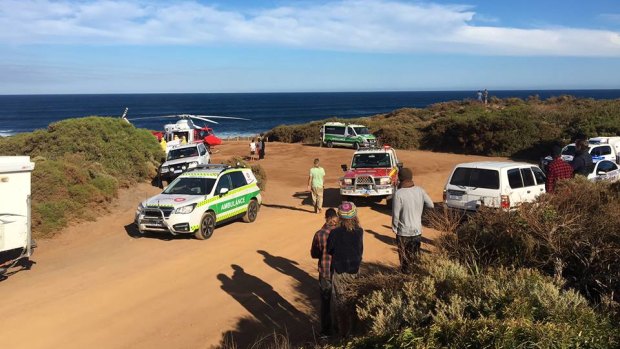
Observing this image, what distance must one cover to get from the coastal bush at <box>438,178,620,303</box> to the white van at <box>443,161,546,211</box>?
3782mm

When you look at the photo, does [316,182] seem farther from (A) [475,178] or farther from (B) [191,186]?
(A) [475,178]

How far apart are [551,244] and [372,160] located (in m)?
11.2

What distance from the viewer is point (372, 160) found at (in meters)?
17.3

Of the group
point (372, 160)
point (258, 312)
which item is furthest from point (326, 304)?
point (372, 160)

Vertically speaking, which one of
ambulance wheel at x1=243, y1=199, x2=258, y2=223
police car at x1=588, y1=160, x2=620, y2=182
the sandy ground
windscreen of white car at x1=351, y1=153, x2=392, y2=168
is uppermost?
windscreen of white car at x1=351, y1=153, x2=392, y2=168

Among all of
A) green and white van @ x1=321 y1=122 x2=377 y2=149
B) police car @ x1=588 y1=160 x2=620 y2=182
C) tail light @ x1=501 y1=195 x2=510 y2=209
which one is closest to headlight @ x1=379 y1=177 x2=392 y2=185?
tail light @ x1=501 y1=195 x2=510 y2=209

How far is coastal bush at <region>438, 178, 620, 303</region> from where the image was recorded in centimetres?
564

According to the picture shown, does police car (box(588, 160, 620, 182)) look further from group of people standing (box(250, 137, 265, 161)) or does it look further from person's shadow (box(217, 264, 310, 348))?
group of people standing (box(250, 137, 265, 161))

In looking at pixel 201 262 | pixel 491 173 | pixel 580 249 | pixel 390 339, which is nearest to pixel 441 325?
pixel 390 339

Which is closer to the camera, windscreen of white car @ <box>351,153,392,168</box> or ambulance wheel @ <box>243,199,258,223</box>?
ambulance wheel @ <box>243,199,258,223</box>

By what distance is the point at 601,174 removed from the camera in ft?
53.9

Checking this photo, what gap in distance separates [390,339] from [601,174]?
1508cm

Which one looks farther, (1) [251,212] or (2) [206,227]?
(1) [251,212]

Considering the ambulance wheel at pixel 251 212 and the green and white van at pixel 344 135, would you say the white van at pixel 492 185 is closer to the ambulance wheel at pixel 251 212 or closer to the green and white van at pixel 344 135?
the ambulance wheel at pixel 251 212
